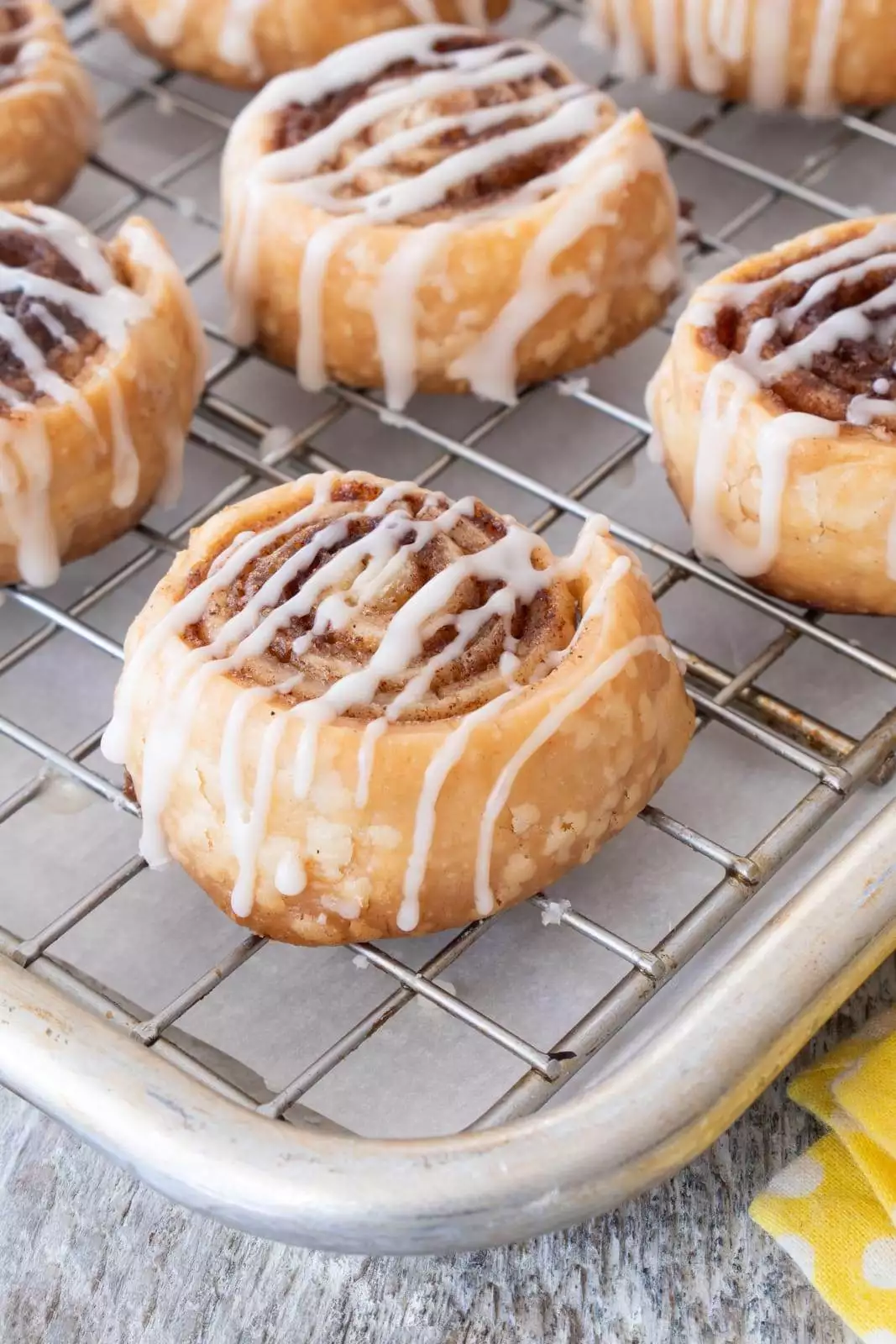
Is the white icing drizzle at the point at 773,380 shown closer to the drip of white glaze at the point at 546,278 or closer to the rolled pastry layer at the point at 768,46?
the drip of white glaze at the point at 546,278

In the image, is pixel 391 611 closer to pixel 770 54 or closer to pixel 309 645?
pixel 309 645

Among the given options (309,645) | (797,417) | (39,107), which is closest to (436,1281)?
(309,645)

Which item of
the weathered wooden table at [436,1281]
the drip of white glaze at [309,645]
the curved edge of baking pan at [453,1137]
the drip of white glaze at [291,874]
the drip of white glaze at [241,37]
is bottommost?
the weathered wooden table at [436,1281]

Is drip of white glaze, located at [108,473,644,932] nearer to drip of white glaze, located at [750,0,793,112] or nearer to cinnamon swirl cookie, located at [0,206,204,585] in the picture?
cinnamon swirl cookie, located at [0,206,204,585]

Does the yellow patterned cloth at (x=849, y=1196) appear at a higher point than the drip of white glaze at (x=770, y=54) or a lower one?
lower

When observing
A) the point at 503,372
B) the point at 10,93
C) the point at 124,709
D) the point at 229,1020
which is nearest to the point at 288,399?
the point at 503,372

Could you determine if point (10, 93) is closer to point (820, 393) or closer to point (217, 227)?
point (217, 227)

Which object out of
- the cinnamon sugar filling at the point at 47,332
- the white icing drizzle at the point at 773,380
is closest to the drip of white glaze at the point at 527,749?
the white icing drizzle at the point at 773,380
